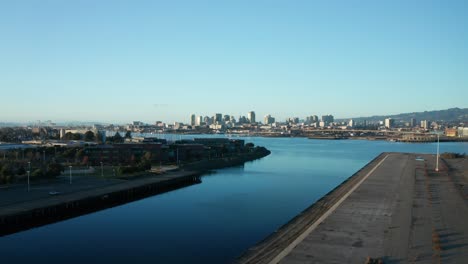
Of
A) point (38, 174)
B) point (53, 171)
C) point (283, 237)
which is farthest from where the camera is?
point (53, 171)

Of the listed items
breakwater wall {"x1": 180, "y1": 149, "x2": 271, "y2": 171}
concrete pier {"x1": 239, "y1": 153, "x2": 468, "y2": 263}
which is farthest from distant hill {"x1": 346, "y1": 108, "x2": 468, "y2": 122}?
concrete pier {"x1": 239, "y1": 153, "x2": 468, "y2": 263}

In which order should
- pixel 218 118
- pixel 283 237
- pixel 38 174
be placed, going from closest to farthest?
pixel 283 237 < pixel 38 174 < pixel 218 118

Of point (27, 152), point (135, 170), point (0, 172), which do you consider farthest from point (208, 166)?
point (0, 172)

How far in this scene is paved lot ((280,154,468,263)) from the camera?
7629 mm

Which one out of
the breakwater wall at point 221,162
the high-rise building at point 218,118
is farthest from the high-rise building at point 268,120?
the breakwater wall at point 221,162

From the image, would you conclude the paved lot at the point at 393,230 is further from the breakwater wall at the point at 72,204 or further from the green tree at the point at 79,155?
the green tree at the point at 79,155

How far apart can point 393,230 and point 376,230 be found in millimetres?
366

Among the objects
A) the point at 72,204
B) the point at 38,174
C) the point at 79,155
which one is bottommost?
the point at 72,204

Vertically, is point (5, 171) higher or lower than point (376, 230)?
higher

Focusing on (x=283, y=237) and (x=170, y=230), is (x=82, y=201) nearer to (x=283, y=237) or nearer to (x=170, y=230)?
(x=170, y=230)

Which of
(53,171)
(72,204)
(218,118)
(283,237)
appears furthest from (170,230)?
(218,118)

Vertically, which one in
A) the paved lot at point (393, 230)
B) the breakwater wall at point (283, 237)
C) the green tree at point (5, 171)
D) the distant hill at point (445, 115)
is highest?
the distant hill at point (445, 115)

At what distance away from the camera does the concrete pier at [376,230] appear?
7656mm

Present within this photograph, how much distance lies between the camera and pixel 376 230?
9617 mm
